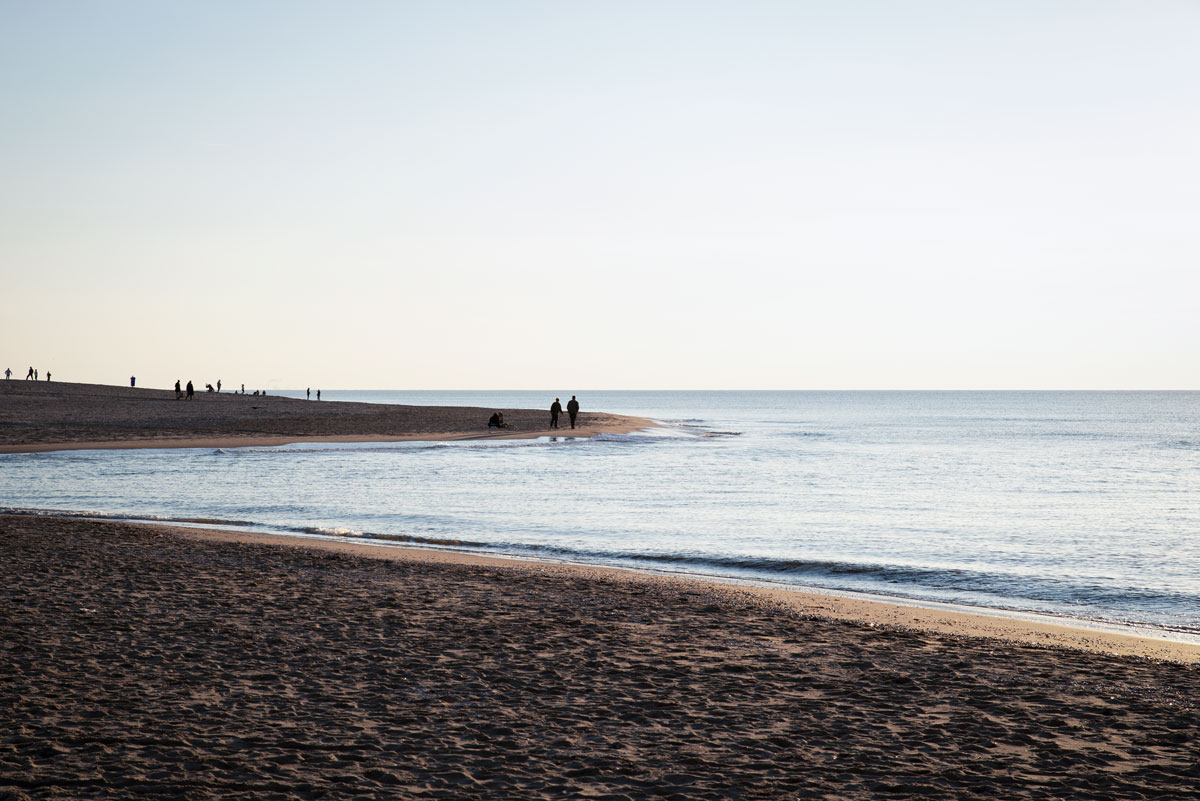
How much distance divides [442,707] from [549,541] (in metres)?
11.3

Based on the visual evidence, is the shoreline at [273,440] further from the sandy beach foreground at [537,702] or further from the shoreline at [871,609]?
the sandy beach foreground at [537,702]

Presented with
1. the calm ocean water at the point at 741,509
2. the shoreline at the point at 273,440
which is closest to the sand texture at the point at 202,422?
the shoreline at the point at 273,440

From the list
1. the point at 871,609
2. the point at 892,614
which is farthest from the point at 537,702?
the point at 871,609

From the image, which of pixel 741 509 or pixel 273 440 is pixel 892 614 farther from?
pixel 273 440

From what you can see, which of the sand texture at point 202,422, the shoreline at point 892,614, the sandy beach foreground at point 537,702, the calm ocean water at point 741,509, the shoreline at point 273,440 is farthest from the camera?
the sand texture at point 202,422

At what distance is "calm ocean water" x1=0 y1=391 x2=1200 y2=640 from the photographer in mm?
15328

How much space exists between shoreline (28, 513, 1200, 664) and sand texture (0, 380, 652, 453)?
94.9ft

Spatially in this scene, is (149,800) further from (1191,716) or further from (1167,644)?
(1167,644)

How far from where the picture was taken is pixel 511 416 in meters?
75.1

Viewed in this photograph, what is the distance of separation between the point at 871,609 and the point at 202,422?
51865 millimetres

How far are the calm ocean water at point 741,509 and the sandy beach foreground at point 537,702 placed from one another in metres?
4.95

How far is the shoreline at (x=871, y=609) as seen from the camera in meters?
10.3

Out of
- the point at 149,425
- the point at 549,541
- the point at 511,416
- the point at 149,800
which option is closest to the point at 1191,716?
the point at 149,800

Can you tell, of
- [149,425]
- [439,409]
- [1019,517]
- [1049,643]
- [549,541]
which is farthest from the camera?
[439,409]
